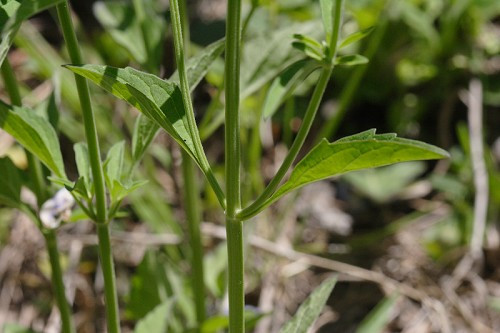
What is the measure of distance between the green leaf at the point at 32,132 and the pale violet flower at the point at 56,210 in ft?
0.39

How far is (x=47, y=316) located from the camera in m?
1.92

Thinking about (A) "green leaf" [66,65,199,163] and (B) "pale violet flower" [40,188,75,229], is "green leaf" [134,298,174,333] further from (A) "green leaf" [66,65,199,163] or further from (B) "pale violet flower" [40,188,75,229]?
(A) "green leaf" [66,65,199,163]

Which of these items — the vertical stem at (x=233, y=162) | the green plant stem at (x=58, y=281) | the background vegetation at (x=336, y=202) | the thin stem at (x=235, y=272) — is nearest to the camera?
the vertical stem at (x=233, y=162)

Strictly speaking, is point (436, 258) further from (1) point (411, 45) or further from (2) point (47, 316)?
(2) point (47, 316)

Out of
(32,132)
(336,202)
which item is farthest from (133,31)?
(336,202)

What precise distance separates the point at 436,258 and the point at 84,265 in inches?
38.5

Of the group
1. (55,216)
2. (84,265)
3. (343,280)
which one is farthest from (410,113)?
(55,216)

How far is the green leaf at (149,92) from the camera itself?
2.54 feet

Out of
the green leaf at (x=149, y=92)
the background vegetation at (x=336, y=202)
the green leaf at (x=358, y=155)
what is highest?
the green leaf at (x=149, y=92)

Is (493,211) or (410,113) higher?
(410,113)

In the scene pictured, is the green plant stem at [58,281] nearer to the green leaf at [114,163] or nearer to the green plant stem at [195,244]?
the green leaf at [114,163]

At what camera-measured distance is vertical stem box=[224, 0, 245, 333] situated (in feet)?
2.49

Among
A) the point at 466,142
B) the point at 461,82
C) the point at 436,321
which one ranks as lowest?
the point at 436,321

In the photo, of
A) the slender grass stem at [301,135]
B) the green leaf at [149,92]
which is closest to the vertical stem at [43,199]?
the green leaf at [149,92]
